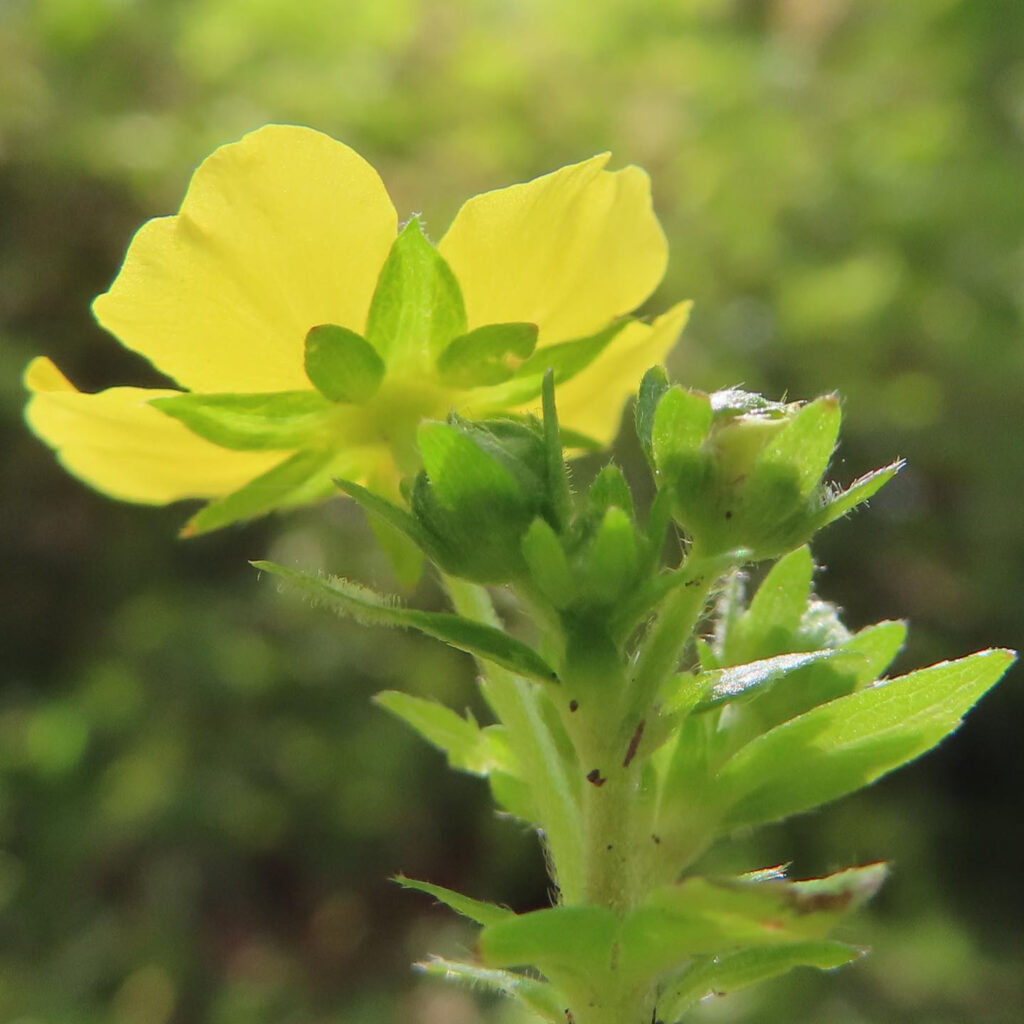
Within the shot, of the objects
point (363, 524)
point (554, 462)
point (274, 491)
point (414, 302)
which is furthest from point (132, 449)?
point (363, 524)

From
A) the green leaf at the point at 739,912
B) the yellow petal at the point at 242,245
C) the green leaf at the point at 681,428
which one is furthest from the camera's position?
the yellow petal at the point at 242,245

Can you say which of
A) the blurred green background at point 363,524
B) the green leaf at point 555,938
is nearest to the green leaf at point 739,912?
the green leaf at point 555,938

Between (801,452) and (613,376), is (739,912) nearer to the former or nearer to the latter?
(801,452)

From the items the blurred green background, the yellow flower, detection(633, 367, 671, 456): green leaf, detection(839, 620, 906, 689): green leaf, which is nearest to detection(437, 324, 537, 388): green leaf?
the yellow flower

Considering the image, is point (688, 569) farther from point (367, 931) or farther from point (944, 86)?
point (944, 86)

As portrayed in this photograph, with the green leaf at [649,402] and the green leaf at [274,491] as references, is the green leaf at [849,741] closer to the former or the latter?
the green leaf at [649,402]

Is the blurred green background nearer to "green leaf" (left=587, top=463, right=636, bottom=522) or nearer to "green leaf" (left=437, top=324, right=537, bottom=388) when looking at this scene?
"green leaf" (left=437, top=324, right=537, bottom=388)
